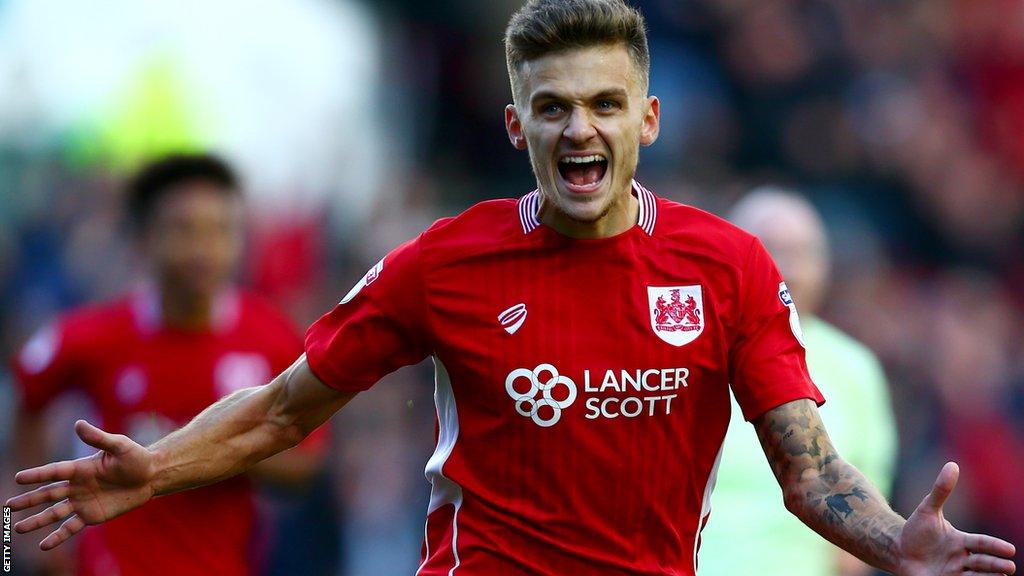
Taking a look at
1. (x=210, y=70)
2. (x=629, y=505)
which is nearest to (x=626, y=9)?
(x=629, y=505)

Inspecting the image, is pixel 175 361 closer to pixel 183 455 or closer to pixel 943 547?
pixel 183 455

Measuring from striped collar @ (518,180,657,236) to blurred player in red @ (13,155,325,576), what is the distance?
8.70ft

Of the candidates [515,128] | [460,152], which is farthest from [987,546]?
[460,152]

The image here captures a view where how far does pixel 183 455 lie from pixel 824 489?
69.6 inches

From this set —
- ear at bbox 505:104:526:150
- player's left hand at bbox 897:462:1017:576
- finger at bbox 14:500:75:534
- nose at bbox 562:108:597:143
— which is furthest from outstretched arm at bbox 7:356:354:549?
player's left hand at bbox 897:462:1017:576

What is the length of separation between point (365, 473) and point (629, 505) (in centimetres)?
586

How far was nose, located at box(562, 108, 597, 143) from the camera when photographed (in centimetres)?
469

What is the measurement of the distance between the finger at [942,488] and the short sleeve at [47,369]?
4.30m

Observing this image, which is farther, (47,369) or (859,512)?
(47,369)

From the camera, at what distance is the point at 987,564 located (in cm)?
404

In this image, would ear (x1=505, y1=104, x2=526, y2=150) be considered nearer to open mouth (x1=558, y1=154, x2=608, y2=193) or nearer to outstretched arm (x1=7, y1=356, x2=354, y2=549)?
open mouth (x1=558, y1=154, x2=608, y2=193)

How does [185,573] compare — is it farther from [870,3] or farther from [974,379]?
[870,3]

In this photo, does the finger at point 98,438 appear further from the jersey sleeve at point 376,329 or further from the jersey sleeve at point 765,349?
the jersey sleeve at point 765,349

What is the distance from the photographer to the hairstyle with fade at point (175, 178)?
7.65 meters
